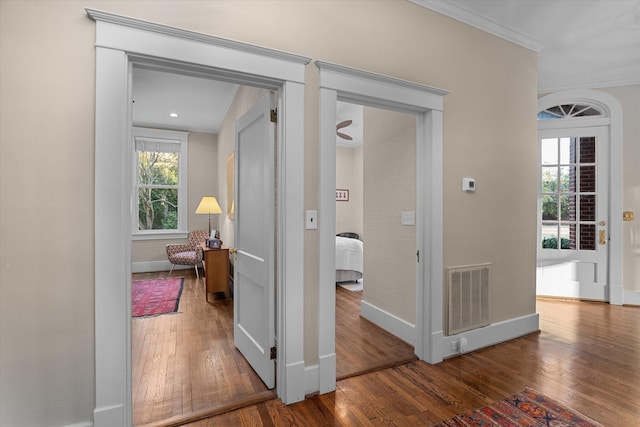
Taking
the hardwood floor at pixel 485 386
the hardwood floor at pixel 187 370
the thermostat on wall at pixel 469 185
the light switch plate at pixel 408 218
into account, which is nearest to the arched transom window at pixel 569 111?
the thermostat on wall at pixel 469 185

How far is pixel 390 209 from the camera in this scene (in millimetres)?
3146

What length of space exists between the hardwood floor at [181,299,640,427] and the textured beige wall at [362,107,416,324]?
694mm

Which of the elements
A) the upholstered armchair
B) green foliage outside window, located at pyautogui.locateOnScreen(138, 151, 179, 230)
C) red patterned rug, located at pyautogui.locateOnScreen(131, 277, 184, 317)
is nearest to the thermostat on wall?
red patterned rug, located at pyautogui.locateOnScreen(131, 277, 184, 317)

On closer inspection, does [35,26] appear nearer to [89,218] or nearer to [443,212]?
[89,218]

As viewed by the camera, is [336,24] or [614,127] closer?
[336,24]

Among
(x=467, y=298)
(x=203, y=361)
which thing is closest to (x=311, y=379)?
(x=203, y=361)

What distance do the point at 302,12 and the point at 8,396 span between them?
2656 millimetres

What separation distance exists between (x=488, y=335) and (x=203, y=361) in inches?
100

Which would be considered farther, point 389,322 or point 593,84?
point 593,84

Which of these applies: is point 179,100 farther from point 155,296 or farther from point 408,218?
point 408,218

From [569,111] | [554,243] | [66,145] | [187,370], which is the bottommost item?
[187,370]

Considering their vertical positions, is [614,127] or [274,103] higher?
[614,127]

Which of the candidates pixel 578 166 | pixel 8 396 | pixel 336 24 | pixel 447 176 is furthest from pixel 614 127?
pixel 8 396

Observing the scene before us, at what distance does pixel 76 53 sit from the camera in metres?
1.54
